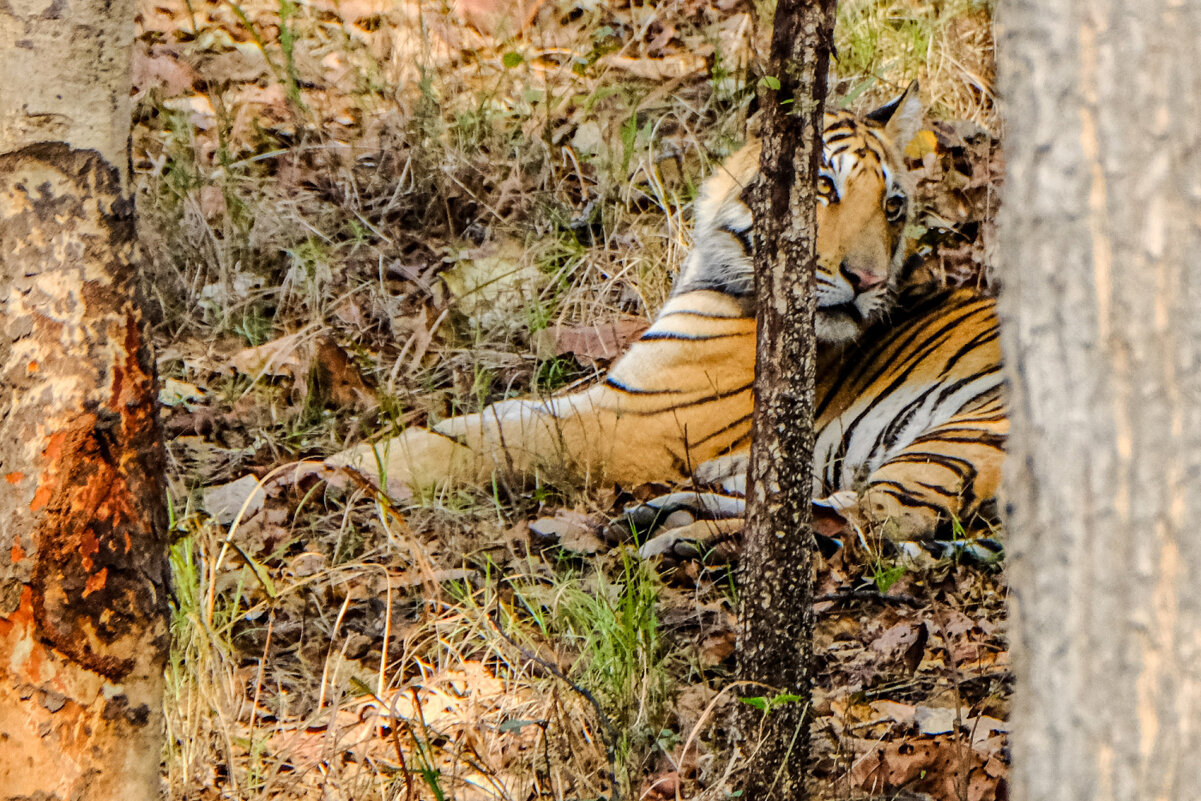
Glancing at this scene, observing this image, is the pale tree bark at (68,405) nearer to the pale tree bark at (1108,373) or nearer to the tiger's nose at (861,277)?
the pale tree bark at (1108,373)

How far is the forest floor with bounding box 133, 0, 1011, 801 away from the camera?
2.23 m

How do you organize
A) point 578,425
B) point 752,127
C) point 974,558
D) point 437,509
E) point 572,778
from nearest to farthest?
point 572,778 → point 974,558 → point 437,509 → point 578,425 → point 752,127

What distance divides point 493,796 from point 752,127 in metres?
2.58

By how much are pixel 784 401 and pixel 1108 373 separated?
0.94 m

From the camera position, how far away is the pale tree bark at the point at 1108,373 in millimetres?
957

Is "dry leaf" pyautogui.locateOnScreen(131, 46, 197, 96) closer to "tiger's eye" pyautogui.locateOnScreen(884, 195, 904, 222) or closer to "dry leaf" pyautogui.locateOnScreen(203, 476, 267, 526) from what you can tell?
"dry leaf" pyautogui.locateOnScreen(203, 476, 267, 526)

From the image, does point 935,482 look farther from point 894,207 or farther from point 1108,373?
point 1108,373

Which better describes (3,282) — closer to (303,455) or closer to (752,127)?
(303,455)

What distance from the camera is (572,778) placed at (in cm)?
202

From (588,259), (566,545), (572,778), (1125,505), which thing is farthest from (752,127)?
(1125,505)

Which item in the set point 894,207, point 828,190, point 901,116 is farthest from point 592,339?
point 901,116

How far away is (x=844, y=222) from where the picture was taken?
143 inches

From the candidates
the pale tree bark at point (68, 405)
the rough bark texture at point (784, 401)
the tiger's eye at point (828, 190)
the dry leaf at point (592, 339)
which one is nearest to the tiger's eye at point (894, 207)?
the tiger's eye at point (828, 190)

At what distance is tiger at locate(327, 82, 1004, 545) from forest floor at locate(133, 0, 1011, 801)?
6.3 inches
